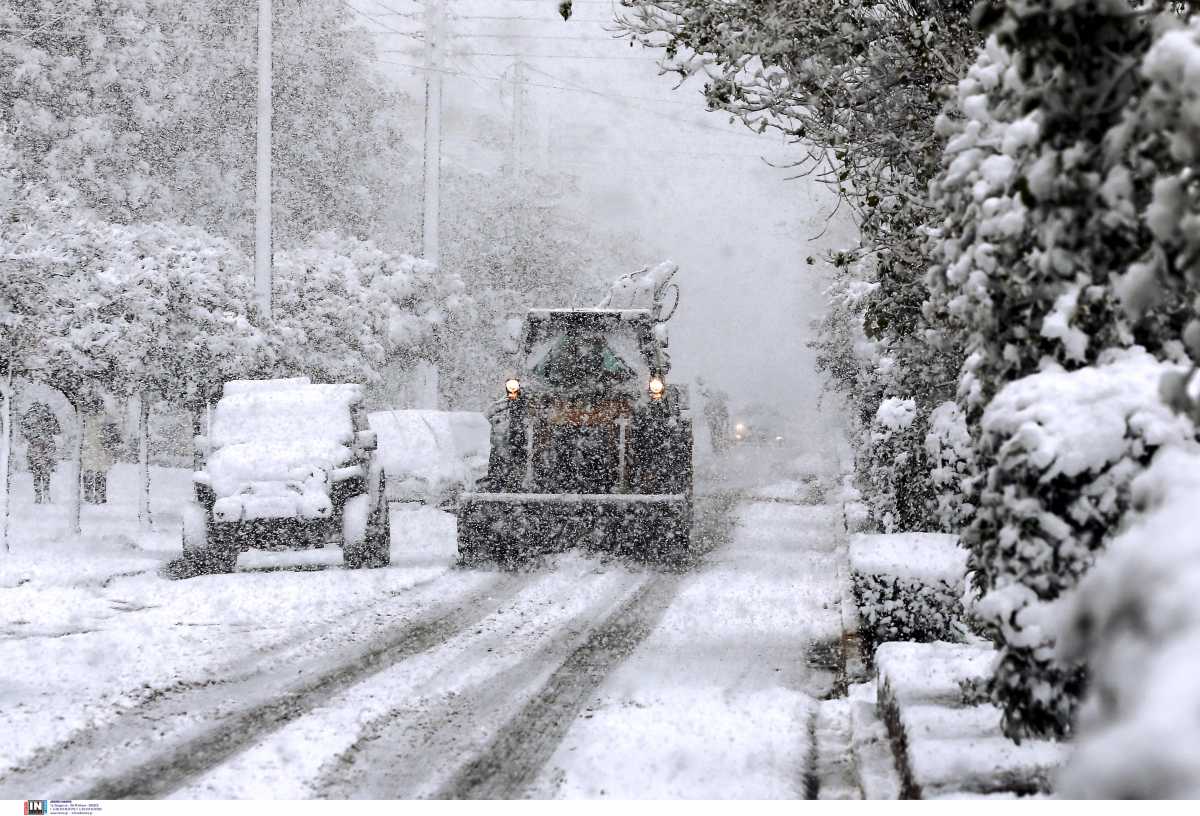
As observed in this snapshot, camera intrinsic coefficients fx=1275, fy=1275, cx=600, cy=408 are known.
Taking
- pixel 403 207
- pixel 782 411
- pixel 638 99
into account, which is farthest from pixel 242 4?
pixel 782 411

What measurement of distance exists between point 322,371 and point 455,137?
4867cm

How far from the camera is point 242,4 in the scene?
31.8m

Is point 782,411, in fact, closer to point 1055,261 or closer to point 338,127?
point 338,127

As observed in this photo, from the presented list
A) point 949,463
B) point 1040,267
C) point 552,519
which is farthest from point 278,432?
point 1040,267

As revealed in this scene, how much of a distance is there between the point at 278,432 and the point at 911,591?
7.91 metres

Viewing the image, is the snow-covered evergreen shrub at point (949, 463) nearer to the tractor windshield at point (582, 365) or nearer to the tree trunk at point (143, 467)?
the tractor windshield at point (582, 365)

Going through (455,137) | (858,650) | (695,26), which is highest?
(455,137)

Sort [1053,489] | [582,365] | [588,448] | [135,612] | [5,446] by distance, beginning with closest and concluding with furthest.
→ 1. [1053,489]
2. [135,612]
3. [588,448]
4. [5,446]
5. [582,365]

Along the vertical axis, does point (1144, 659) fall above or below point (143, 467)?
above

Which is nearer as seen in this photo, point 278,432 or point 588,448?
point 278,432

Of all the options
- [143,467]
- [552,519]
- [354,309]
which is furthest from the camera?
[354,309]

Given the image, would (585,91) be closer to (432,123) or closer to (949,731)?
(432,123)

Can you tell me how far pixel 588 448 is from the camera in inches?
530

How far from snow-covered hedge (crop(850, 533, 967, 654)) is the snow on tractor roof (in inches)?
Result: 266
